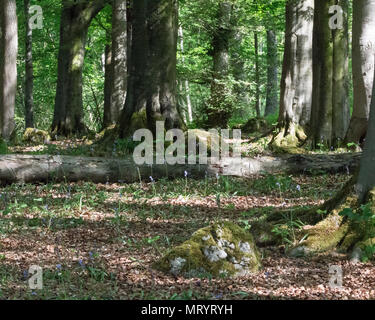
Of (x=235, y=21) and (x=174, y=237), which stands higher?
(x=235, y=21)

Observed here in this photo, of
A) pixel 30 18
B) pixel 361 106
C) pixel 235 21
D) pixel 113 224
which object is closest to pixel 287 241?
pixel 113 224

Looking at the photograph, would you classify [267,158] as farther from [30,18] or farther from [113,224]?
[30,18]

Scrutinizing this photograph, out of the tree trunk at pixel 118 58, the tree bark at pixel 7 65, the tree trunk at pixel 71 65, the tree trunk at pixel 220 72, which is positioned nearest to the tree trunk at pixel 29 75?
the tree trunk at pixel 71 65

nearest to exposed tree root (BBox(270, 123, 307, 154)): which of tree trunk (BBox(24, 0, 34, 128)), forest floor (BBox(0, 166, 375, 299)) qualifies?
forest floor (BBox(0, 166, 375, 299))

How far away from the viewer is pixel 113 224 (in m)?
7.11

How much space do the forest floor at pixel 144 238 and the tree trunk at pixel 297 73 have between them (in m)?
3.90

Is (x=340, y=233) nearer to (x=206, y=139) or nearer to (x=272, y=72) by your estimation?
(x=206, y=139)

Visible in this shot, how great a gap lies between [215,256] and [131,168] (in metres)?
4.97

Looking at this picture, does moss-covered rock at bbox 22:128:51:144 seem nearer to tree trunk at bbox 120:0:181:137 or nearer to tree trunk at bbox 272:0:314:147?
tree trunk at bbox 120:0:181:137

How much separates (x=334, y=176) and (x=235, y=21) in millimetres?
13454

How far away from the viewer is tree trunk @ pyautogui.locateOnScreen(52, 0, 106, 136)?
61.6 feet

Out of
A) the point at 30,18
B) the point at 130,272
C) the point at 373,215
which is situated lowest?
the point at 130,272

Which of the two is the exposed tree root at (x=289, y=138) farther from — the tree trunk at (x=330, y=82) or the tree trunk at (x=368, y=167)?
the tree trunk at (x=368, y=167)
